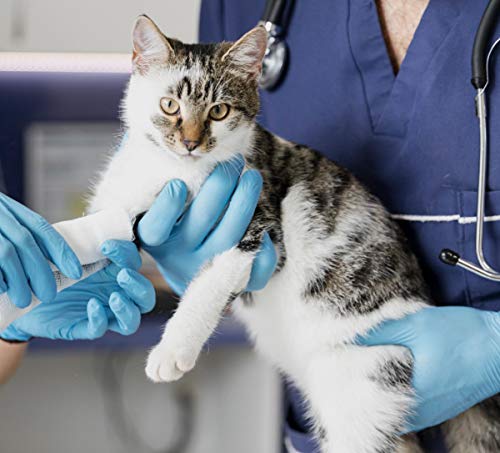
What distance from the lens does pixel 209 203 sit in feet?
3.43

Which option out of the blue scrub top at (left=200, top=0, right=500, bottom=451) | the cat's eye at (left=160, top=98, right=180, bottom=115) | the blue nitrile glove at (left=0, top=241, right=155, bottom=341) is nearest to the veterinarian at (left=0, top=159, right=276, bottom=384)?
the blue nitrile glove at (left=0, top=241, right=155, bottom=341)

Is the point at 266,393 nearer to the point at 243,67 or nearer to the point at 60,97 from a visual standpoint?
the point at 60,97

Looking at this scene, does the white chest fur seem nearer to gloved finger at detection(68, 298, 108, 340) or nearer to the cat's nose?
the cat's nose

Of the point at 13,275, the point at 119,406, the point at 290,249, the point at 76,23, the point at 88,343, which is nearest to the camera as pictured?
the point at 13,275

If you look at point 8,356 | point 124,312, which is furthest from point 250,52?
point 8,356

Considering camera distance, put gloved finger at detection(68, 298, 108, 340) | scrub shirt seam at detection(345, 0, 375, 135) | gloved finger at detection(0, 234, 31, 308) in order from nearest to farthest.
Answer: gloved finger at detection(0, 234, 31, 308) → gloved finger at detection(68, 298, 108, 340) → scrub shirt seam at detection(345, 0, 375, 135)

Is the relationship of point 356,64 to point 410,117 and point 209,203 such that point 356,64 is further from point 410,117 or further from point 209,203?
point 209,203

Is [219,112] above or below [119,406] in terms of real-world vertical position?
above

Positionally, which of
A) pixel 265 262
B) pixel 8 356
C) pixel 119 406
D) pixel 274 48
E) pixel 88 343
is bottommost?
pixel 119 406

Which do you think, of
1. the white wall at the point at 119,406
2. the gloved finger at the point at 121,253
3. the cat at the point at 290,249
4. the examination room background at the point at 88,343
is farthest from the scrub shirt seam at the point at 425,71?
the white wall at the point at 119,406

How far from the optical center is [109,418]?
2400mm

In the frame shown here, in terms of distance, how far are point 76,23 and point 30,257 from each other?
135 centimetres

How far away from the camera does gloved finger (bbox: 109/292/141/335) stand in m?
0.98

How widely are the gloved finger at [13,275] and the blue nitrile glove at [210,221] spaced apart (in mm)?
198
